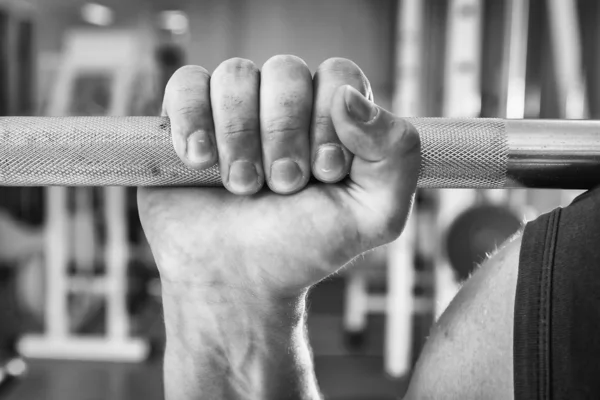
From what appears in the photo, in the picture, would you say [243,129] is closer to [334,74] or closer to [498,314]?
[334,74]

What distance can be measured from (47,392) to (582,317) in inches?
108

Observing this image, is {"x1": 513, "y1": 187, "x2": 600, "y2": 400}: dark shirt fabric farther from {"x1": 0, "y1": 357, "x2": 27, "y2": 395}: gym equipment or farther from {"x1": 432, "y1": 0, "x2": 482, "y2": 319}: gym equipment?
{"x1": 0, "y1": 357, "x2": 27, "y2": 395}: gym equipment

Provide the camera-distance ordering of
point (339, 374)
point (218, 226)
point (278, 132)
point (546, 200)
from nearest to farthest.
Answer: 1. point (278, 132)
2. point (218, 226)
3. point (339, 374)
4. point (546, 200)

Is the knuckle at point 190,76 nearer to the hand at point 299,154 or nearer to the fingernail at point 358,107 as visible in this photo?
the hand at point 299,154

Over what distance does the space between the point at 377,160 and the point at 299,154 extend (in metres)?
0.08

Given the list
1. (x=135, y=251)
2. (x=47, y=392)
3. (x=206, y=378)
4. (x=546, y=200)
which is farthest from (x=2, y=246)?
(x=546, y=200)

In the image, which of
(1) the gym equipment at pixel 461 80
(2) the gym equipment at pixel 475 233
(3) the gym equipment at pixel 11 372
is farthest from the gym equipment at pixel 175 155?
(3) the gym equipment at pixel 11 372

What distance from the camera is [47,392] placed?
8.74 ft

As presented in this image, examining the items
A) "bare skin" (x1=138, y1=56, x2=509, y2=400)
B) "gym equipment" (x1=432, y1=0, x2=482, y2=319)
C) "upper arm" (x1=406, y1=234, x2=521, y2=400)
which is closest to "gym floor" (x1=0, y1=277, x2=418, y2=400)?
"gym equipment" (x1=432, y1=0, x2=482, y2=319)

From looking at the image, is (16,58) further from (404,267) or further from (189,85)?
(189,85)

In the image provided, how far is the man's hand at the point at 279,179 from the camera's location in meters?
0.52

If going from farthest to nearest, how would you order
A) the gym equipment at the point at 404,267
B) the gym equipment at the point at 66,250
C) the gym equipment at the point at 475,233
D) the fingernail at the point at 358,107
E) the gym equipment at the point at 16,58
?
the gym equipment at the point at 16,58 < the gym equipment at the point at 66,250 < the gym equipment at the point at 404,267 < the gym equipment at the point at 475,233 < the fingernail at the point at 358,107

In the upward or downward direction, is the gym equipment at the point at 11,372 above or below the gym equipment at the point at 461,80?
below

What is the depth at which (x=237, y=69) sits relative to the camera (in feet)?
1.81
